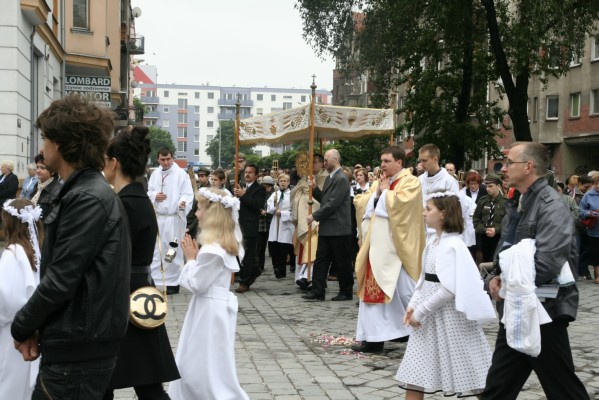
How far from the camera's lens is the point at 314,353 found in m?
8.51

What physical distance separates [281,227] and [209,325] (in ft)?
33.7

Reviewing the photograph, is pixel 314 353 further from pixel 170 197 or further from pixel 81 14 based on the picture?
pixel 81 14

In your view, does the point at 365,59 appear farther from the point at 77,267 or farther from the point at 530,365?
the point at 77,267

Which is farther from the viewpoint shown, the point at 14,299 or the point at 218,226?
the point at 218,226

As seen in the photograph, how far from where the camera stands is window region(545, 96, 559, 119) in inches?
1786

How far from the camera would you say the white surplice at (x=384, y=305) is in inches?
342

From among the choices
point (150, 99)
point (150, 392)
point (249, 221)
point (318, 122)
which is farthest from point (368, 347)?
point (150, 99)

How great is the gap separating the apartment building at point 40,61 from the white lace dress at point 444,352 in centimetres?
1042

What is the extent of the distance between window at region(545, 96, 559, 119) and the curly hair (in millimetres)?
43990

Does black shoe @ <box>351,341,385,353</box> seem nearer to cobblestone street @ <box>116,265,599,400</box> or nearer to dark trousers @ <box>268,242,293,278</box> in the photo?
cobblestone street @ <box>116,265,599,400</box>

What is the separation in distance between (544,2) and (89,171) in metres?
17.4

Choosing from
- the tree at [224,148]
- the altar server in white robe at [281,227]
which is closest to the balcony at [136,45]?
the altar server in white robe at [281,227]

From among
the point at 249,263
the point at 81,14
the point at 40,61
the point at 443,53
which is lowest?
the point at 249,263

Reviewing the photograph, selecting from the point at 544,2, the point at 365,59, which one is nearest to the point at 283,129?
the point at 544,2
